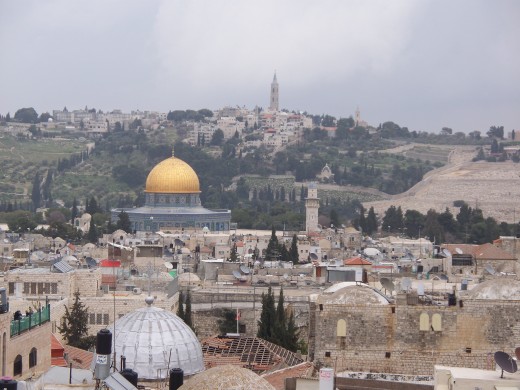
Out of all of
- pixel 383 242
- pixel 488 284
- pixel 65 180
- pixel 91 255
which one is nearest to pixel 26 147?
pixel 65 180

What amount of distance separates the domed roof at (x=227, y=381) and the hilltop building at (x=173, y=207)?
64.7m

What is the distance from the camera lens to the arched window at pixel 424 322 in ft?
64.7

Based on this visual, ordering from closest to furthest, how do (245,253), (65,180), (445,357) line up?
(445,357) → (245,253) → (65,180)

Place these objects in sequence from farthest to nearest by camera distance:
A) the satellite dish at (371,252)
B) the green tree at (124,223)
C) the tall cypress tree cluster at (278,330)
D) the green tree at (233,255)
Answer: the green tree at (124,223) < the satellite dish at (371,252) < the green tree at (233,255) < the tall cypress tree cluster at (278,330)

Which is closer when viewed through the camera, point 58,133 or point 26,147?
point 26,147

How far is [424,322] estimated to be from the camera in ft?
64.7

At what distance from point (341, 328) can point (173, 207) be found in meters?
60.2

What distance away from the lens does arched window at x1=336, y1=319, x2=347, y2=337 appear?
Answer: 19609 millimetres

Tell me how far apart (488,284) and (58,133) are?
5178 inches

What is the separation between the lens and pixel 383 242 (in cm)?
6925

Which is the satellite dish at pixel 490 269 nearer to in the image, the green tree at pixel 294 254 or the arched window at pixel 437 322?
the green tree at pixel 294 254

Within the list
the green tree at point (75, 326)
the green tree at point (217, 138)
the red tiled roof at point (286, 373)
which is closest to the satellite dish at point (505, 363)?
the red tiled roof at point (286, 373)

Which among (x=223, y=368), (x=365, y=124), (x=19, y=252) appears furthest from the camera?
(x=365, y=124)

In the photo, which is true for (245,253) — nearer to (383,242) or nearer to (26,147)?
(383,242)
